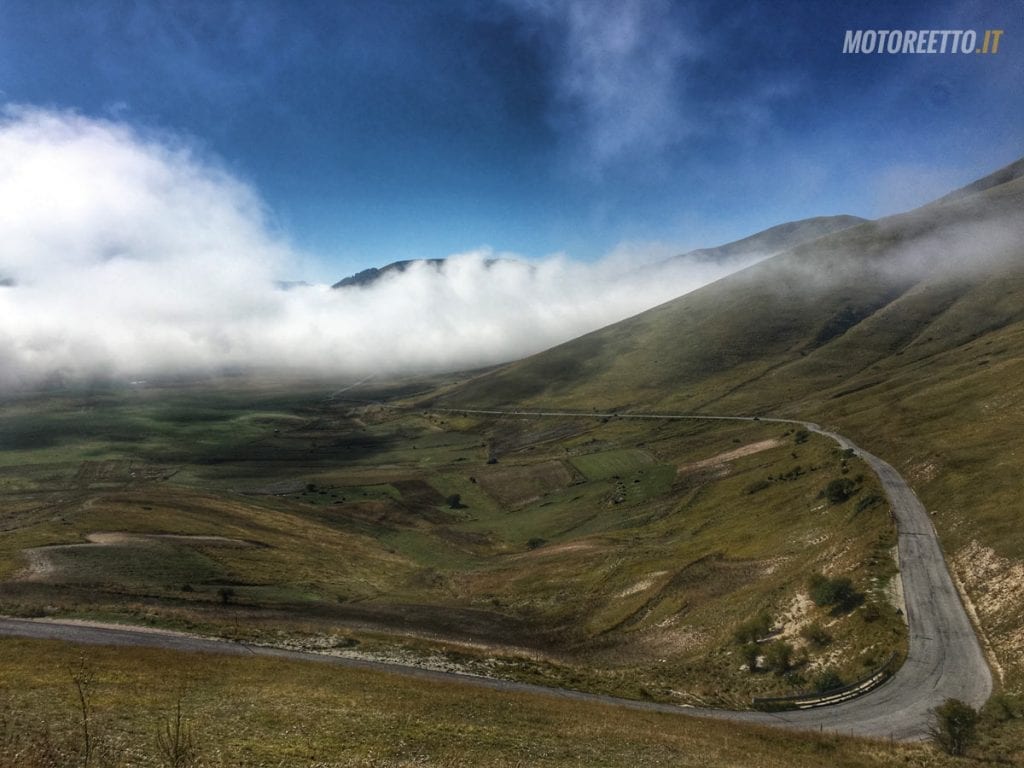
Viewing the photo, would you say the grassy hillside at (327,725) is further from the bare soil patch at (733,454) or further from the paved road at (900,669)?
the bare soil patch at (733,454)

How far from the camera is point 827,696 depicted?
37.9m

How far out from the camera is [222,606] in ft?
182

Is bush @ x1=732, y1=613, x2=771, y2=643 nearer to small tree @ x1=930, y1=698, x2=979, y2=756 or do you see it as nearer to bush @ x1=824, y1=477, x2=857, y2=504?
small tree @ x1=930, y1=698, x2=979, y2=756

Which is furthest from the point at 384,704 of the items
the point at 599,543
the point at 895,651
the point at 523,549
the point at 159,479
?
the point at 159,479

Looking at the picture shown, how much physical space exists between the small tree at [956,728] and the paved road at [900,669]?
2367 mm

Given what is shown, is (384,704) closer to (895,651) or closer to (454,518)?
(895,651)

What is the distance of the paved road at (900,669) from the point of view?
114ft

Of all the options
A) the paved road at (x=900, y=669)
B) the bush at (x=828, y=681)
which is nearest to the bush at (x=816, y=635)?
the bush at (x=828, y=681)

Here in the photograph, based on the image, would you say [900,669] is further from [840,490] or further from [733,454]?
[733,454]

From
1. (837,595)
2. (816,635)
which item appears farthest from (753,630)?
(837,595)

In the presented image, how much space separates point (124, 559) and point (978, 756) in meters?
85.4

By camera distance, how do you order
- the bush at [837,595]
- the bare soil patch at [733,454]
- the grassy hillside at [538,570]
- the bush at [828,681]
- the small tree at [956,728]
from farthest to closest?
the bare soil patch at [733,454] < the bush at [837,595] < the grassy hillside at [538,570] < the bush at [828,681] < the small tree at [956,728]

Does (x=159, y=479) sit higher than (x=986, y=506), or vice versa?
(x=159, y=479)

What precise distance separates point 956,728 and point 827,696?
371 inches
